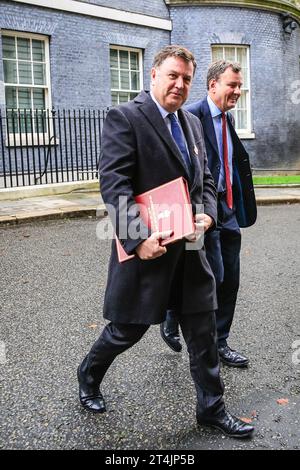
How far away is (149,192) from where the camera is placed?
2.62m

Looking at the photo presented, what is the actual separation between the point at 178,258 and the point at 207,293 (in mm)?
247

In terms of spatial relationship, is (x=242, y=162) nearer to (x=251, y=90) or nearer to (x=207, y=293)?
(x=207, y=293)

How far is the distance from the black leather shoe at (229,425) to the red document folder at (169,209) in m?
1.05

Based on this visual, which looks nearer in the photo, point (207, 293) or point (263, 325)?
point (207, 293)

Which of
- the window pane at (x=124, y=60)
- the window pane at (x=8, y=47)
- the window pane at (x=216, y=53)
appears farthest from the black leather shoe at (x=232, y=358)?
the window pane at (x=216, y=53)

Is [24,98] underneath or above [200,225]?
above

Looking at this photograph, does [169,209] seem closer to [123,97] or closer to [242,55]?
[123,97]

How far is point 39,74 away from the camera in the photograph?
14.1 metres

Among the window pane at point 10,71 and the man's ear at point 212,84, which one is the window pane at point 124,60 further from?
the man's ear at point 212,84

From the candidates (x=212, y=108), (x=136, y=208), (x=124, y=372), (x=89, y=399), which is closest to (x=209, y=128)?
(x=212, y=108)

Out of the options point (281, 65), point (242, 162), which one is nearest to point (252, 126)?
point (281, 65)

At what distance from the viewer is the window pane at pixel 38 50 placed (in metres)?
14.0

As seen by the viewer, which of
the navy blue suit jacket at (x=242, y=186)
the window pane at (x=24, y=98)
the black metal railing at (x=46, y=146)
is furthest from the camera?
the window pane at (x=24, y=98)

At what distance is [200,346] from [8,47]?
40.6ft
